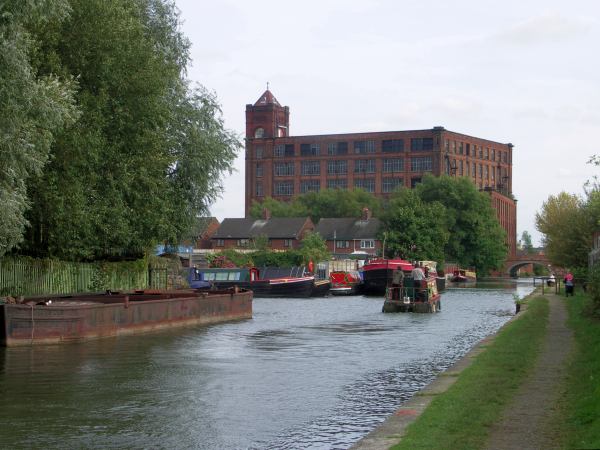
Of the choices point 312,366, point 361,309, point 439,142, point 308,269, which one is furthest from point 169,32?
point 439,142

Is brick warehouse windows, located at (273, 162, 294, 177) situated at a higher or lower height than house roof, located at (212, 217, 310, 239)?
higher

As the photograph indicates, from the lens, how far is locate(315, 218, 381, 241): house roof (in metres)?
135

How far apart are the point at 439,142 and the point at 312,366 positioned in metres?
129

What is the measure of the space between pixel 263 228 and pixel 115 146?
328 feet

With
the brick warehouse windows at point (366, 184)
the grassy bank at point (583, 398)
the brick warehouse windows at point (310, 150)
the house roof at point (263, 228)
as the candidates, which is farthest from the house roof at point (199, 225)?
the brick warehouse windows at point (310, 150)

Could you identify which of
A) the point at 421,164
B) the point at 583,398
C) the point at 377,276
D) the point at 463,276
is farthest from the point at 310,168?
the point at 583,398

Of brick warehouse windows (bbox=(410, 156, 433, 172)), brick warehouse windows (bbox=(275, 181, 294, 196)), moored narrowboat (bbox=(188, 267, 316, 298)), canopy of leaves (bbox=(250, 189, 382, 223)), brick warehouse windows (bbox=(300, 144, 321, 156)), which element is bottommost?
moored narrowboat (bbox=(188, 267, 316, 298))

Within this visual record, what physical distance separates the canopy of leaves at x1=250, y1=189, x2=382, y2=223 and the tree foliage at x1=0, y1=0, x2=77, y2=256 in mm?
120084

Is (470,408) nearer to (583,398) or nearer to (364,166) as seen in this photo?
(583,398)

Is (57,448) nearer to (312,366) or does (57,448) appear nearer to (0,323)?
(312,366)

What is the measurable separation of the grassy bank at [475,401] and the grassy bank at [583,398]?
1024 millimetres

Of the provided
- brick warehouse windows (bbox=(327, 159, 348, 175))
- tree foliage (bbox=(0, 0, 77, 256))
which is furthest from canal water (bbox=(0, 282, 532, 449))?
brick warehouse windows (bbox=(327, 159, 348, 175))

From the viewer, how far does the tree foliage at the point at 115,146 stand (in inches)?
1261

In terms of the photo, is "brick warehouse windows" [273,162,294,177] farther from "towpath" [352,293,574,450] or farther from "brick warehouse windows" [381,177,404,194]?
"towpath" [352,293,574,450]
